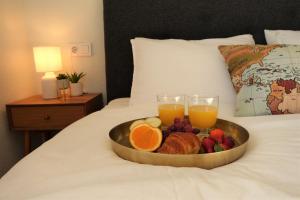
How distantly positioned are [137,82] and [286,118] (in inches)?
30.6

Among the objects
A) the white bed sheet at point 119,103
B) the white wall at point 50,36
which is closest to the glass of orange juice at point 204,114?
the white bed sheet at point 119,103

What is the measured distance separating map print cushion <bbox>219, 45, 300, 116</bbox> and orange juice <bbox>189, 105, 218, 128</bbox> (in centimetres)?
23

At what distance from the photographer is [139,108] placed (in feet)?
4.41

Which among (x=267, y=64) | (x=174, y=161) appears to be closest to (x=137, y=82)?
(x=267, y=64)

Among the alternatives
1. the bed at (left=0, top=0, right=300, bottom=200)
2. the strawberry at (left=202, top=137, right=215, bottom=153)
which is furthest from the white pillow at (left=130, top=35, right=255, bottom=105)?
the strawberry at (left=202, top=137, right=215, bottom=153)

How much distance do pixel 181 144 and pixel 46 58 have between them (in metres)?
1.41

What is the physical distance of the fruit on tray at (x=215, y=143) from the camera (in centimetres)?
75

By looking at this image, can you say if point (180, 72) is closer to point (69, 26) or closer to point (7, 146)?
point (69, 26)

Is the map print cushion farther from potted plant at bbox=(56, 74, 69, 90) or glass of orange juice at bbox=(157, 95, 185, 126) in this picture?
potted plant at bbox=(56, 74, 69, 90)

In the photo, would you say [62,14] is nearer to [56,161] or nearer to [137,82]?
[137,82]

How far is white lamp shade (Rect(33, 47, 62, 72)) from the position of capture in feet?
6.09

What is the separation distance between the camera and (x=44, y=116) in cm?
178

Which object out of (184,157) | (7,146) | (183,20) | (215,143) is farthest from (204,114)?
(7,146)

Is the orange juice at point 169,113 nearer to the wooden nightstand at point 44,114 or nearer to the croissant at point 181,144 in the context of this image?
the croissant at point 181,144
